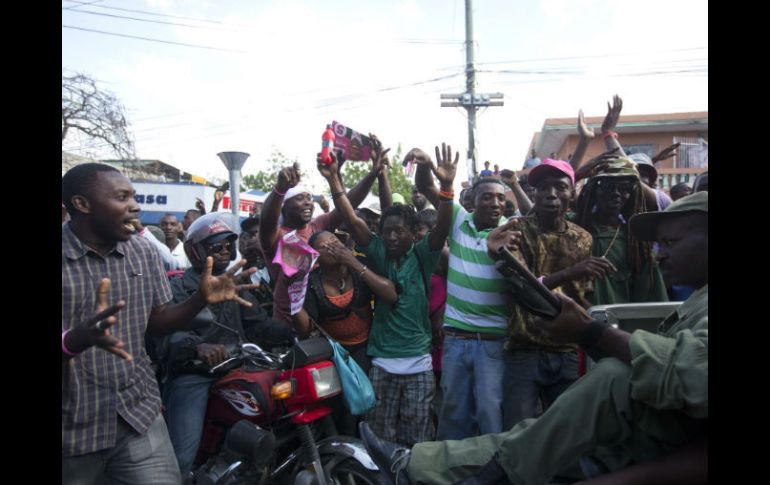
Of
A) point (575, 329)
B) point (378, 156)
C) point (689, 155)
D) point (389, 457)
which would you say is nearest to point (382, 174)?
point (378, 156)

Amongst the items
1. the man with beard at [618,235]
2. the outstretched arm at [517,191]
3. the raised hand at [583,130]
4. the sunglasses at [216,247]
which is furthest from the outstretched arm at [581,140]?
the sunglasses at [216,247]

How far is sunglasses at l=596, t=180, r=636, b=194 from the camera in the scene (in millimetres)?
3365

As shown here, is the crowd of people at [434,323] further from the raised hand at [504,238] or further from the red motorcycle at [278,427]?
the red motorcycle at [278,427]

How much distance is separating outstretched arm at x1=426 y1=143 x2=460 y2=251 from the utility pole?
501 inches

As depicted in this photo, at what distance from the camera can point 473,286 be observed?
134 inches

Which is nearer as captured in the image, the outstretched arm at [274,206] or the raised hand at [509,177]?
the outstretched arm at [274,206]

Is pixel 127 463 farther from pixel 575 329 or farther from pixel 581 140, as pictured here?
pixel 581 140

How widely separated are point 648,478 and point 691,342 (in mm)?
505

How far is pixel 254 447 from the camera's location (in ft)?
8.99

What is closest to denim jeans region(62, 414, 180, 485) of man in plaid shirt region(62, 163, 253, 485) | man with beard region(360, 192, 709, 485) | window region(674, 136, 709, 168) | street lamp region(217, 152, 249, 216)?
man in plaid shirt region(62, 163, 253, 485)

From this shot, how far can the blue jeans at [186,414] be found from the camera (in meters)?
2.90

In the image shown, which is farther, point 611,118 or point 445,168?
point 611,118

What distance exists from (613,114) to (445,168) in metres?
1.78
